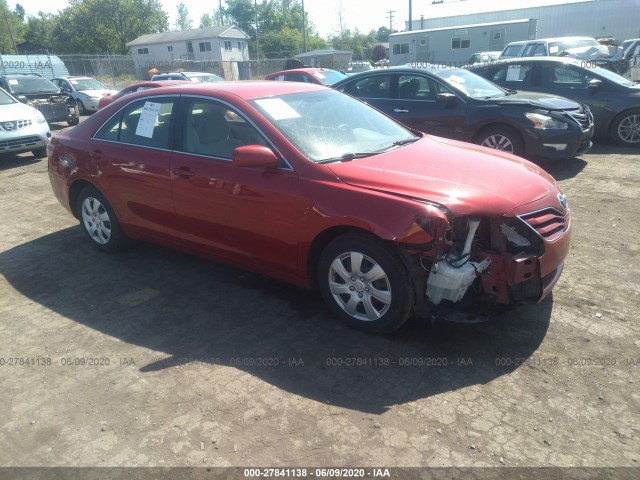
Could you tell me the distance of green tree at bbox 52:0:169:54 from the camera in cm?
6181

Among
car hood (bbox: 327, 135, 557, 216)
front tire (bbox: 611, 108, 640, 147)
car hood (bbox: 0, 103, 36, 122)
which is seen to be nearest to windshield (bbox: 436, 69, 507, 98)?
front tire (bbox: 611, 108, 640, 147)

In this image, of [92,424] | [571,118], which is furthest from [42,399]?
[571,118]

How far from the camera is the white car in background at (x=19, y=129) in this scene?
9367 millimetres

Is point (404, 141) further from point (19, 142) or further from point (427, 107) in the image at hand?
point (19, 142)

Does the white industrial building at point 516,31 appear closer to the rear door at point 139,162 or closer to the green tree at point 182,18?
the rear door at point 139,162

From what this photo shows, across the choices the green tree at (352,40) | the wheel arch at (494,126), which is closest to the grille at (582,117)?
the wheel arch at (494,126)

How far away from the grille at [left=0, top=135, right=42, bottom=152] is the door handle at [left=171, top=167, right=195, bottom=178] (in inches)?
284

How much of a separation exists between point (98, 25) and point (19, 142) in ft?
207

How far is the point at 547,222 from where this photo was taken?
127 inches

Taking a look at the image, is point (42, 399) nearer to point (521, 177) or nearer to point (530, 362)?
point (530, 362)

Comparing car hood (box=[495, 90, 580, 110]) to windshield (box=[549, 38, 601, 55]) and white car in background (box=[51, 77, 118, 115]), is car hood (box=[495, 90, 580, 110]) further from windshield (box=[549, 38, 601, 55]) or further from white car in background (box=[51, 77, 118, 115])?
white car in background (box=[51, 77, 118, 115])

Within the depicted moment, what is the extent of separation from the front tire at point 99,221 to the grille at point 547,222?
381 centimetres

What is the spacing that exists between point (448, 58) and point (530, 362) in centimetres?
3218

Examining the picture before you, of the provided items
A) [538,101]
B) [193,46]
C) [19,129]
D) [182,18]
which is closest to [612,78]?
[538,101]
